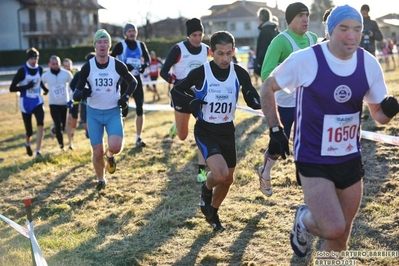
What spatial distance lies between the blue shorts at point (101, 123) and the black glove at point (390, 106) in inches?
179

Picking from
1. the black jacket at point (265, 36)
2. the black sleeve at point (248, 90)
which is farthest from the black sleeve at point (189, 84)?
the black jacket at point (265, 36)

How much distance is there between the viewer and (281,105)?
6723mm

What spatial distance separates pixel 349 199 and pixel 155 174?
5.43m

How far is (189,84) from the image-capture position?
6.02m

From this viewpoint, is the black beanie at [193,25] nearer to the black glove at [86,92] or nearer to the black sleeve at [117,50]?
the black glove at [86,92]

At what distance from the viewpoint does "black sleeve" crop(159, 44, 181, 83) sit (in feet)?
29.3

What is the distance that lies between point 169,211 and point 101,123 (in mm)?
1758

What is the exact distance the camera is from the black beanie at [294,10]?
6.72 m

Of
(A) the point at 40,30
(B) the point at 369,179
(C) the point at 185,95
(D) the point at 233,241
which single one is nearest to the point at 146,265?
(D) the point at 233,241

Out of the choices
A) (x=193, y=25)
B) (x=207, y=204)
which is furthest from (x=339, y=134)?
(x=193, y=25)

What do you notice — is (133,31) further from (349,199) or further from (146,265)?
(349,199)

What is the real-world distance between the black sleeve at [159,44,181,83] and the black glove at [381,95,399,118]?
16.3 ft

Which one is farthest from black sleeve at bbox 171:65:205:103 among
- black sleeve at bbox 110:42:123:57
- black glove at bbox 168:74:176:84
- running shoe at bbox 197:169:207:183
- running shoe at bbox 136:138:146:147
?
running shoe at bbox 136:138:146:147

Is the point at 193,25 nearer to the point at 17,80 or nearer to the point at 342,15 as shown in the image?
the point at 342,15
